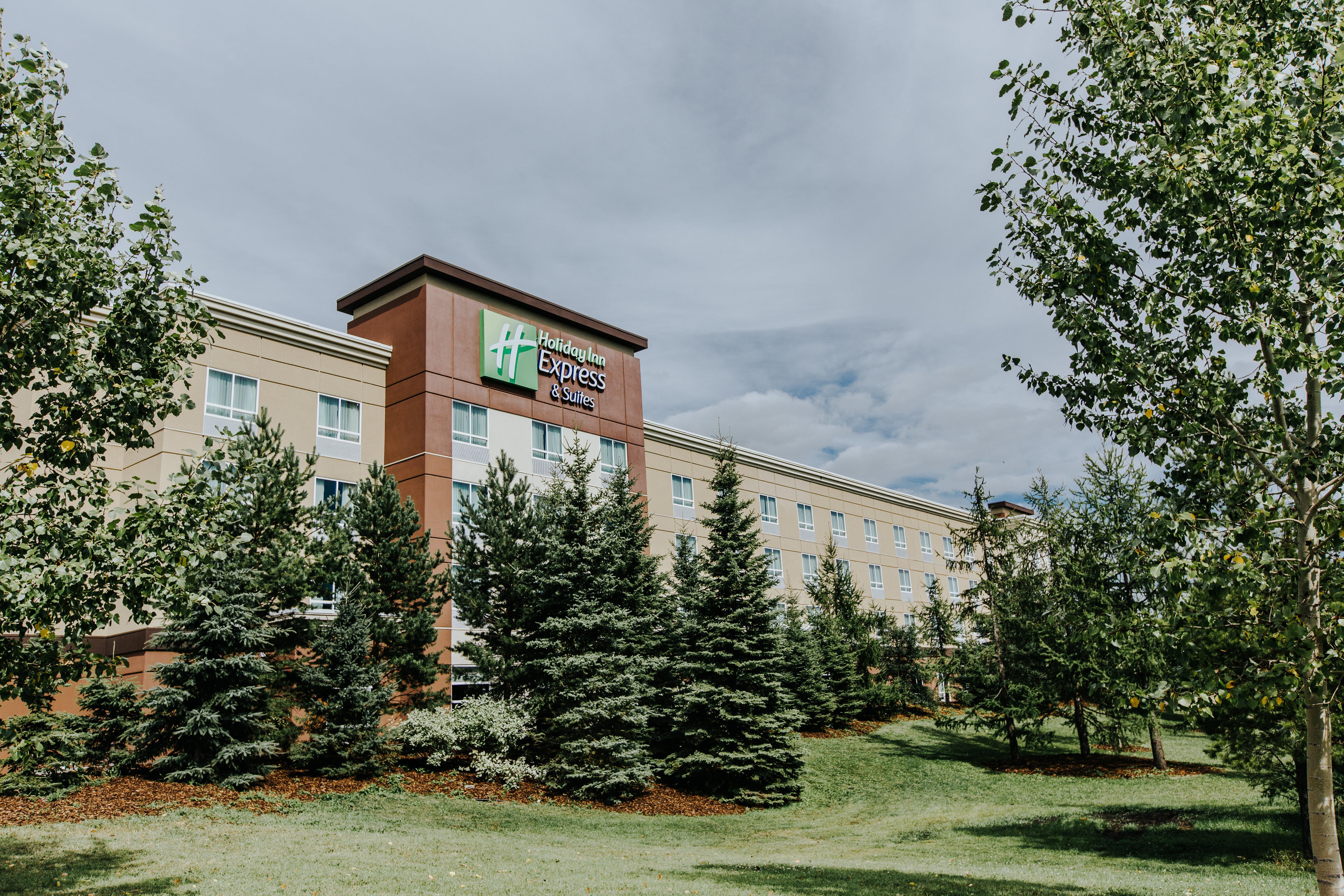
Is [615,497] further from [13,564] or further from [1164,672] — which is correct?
[13,564]

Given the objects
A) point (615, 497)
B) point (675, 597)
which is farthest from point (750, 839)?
point (615, 497)

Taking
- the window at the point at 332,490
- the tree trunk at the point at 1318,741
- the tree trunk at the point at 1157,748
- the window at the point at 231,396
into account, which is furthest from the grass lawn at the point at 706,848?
the window at the point at 231,396

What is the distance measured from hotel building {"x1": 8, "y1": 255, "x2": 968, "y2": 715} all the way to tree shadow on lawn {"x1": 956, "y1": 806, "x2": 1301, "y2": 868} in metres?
15.6

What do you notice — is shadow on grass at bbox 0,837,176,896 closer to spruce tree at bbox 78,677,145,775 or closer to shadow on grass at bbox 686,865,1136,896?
spruce tree at bbox 78,677,145,775

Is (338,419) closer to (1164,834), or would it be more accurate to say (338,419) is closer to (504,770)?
(504,770)

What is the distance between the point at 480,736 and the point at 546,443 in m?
17.0

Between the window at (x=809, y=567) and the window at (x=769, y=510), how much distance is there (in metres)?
3.51

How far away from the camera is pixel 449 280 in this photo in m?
35.1

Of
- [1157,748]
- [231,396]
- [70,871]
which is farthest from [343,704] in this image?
[1157,748]

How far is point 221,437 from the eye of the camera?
401 inches

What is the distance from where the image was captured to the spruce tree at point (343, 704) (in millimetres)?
20297

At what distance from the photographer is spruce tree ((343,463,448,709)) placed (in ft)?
77.9

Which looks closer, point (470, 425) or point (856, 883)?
point (856, 883)

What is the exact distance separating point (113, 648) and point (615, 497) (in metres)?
16.7
